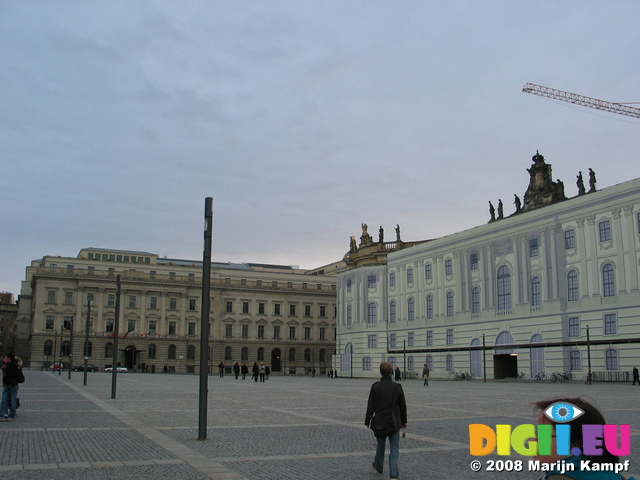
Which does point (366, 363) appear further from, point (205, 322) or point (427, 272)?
point (205, 322)

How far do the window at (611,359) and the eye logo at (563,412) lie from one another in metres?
54.1

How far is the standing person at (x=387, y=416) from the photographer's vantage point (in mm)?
10328

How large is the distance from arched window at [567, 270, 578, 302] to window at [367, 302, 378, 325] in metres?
29.7

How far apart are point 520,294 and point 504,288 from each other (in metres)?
2.52

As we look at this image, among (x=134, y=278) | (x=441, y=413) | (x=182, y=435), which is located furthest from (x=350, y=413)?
(x=134, y=278)

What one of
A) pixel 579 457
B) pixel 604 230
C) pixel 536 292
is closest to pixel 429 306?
pixel 536 292

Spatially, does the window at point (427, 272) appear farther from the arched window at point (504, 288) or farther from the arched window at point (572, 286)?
the arched window at point (572, 286)

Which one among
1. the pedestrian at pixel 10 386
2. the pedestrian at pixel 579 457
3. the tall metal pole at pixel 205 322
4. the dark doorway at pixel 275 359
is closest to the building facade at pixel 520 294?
the dark doorway at pixel 275 359

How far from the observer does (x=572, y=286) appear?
5744 centimetres

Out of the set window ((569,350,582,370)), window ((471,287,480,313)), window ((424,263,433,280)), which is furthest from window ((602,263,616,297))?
window ((424,263,433,280))

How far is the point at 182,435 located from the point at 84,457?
3.58 metres

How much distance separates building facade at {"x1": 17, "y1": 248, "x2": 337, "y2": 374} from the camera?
352ft

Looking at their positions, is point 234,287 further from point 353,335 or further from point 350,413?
point 350,413

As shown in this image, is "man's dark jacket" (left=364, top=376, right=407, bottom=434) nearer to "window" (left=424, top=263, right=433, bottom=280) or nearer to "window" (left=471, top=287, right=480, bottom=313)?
"window" (left=471, top=287, right=480, bottom=313)
